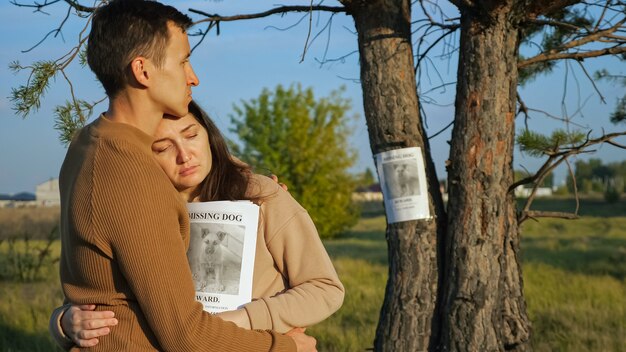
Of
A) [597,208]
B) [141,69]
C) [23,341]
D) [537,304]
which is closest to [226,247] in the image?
[141,69]

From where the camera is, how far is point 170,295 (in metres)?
1.81

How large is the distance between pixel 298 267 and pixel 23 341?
22.7 ft

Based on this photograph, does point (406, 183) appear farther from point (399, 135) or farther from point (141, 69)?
point (141, 69)

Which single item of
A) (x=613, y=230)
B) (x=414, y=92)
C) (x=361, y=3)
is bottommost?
(x=613, y=230)

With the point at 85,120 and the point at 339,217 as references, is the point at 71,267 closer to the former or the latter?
the point at 85,120

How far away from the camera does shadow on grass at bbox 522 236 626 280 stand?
15.1 metres

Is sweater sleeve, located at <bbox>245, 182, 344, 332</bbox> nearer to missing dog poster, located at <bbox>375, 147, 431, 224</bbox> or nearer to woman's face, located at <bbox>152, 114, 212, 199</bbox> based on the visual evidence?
woman's face, located at <bbox>152, 114, 212, 199</bbox>

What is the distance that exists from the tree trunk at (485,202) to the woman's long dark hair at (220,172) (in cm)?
240

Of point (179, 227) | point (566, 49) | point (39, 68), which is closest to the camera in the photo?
point (179, 227)

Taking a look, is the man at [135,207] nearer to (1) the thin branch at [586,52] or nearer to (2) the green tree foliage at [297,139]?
(1) the thin branch at [586,52]

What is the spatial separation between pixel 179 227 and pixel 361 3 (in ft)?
10.2

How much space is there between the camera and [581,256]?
18.0m

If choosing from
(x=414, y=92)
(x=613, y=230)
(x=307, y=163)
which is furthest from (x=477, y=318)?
(x=613, y=230)

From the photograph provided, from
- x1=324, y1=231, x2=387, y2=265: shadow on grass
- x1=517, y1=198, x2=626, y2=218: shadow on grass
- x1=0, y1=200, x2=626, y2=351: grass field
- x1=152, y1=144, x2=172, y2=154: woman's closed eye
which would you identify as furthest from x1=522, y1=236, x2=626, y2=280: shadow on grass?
x1=517, y1=198, x2=626, y2=218: shadow on grass
